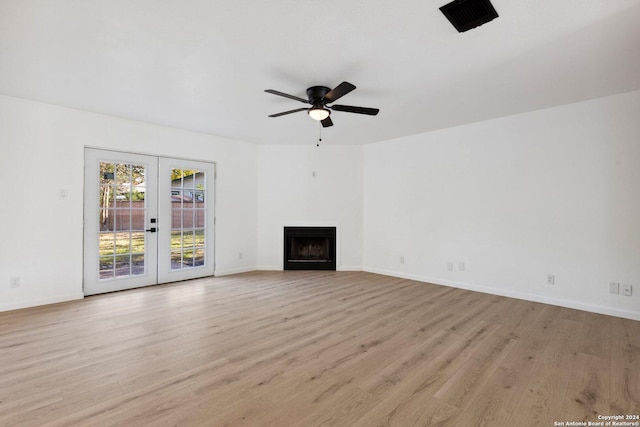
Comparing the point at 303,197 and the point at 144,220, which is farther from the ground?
the point at 303,197

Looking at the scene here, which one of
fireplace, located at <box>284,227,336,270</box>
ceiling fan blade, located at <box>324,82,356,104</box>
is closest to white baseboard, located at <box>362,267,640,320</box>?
fireplace, located at <box>284,227,336,270</box>

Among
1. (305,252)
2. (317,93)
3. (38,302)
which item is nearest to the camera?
(317,93)

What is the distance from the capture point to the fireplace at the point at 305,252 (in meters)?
5.86

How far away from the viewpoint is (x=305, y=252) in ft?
19.9

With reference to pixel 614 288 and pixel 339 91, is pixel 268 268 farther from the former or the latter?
pixel 614 288

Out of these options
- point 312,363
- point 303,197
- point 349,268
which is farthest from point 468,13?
point 349,268

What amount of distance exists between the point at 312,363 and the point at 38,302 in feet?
12.3

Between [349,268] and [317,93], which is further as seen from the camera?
[349,268]

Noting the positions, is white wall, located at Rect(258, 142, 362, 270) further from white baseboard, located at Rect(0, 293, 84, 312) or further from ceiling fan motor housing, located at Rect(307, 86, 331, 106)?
white baseboard, located at Rect(0, 293, 84, 312)

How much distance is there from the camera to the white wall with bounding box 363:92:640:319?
341 cm

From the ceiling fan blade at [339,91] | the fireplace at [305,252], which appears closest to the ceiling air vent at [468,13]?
the ceiling fan blade at [339,91]

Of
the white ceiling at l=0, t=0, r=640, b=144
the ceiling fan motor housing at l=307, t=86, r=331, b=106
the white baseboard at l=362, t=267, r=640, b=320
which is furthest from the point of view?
the white baseboard at l=362, t=267, r=640, b=320

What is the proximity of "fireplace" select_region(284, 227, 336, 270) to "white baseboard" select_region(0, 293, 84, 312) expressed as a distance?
325 cm

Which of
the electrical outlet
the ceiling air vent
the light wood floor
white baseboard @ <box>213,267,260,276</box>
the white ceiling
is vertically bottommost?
the light wood floor
